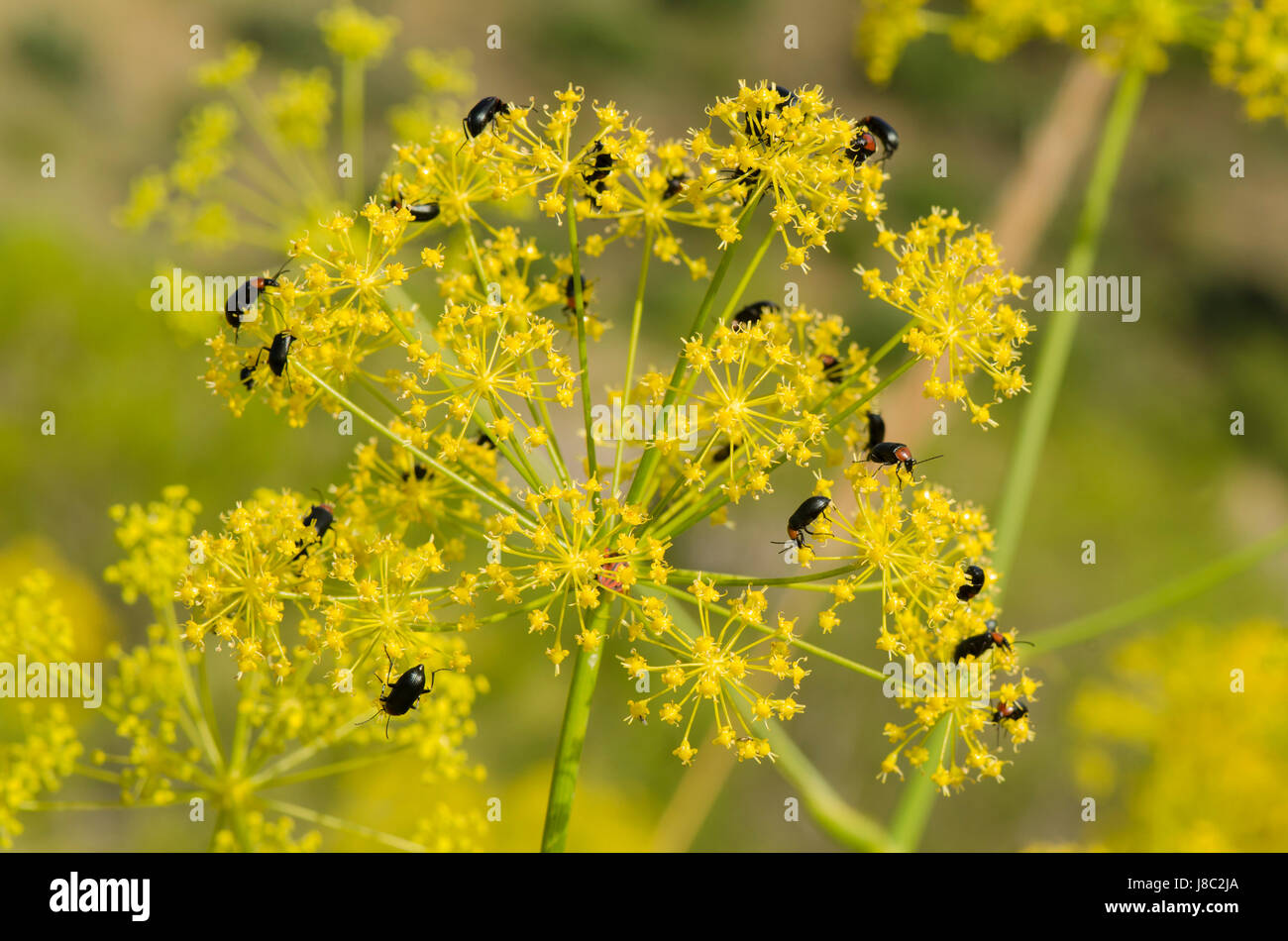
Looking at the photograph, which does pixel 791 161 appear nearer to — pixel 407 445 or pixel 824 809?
pixel 407 445

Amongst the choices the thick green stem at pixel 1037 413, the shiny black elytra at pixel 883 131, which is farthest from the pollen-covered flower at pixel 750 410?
the thick green stem at pixel 1037 413

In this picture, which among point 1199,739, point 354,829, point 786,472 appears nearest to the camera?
point 354,829

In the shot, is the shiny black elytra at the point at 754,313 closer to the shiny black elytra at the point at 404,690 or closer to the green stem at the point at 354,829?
the shiny black elytra at the point at 404,690

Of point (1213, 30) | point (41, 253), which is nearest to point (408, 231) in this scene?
point (1213, 30)

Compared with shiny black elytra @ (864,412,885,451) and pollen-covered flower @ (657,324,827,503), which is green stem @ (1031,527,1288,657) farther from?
pollen-covered flower @ (657,324,827,503)

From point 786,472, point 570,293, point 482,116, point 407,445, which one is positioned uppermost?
point 786,472

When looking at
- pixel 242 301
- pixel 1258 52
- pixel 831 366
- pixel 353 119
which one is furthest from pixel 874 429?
pixel 353 119

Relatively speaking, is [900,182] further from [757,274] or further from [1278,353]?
[1278,353]
